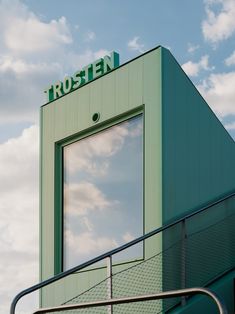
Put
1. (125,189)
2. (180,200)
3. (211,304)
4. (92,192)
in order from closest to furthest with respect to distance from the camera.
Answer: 1. (211,304)
2. (180,200)
3. (125,189)
4. (92,192)

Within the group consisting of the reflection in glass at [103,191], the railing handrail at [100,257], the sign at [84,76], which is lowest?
the railing handrail at [100,257]

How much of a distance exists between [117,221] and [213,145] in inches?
63.5

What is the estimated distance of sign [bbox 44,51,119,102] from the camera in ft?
29.1

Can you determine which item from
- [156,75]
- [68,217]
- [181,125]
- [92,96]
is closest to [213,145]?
[181,125]

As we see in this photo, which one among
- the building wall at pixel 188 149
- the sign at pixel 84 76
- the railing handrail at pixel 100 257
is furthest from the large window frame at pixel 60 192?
the railing handrail at pixel 100 257

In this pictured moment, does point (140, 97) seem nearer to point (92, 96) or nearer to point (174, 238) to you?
point (92, 96)

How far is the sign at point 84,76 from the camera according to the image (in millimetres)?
8883

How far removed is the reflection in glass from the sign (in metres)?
0.84

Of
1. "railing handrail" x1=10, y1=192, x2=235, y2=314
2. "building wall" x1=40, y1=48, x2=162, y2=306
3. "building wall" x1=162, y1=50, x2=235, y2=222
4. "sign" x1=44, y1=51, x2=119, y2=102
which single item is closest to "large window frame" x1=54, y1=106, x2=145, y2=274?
"building wall" x1=40, y1=48, x2=162, y2=306

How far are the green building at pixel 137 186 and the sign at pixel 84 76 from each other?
18mm

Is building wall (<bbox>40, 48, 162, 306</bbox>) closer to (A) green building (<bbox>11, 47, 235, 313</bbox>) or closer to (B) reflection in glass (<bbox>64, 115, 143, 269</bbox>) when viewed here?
(A) green building (<bbox>11, 47, 235, 313</bbox>)

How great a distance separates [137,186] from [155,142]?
74 centimetres

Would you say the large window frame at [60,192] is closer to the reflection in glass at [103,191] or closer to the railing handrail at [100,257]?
the reflection in glass at [103,191]

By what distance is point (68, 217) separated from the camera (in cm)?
941
